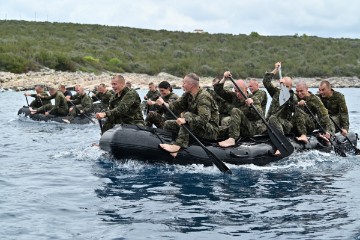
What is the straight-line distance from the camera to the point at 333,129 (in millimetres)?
14922

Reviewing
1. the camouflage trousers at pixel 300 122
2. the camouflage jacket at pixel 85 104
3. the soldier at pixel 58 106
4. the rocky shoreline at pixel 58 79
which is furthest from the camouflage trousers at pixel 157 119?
the rocky shoreline at pixel 58 79

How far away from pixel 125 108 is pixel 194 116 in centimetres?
183

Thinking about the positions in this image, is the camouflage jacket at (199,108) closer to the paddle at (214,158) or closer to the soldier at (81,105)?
the paddle at (214,158)

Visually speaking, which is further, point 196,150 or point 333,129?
point 333,129

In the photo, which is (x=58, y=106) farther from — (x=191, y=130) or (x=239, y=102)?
(x=191, y=130)

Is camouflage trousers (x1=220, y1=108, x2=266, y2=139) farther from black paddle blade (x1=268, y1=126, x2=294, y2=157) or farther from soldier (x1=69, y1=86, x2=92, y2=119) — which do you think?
soldier (x1=69, y1=86, x2=92, y2=119)

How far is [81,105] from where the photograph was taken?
76.1 feet

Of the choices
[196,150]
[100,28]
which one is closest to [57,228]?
[196,150]

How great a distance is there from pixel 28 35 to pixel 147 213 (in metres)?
65.2

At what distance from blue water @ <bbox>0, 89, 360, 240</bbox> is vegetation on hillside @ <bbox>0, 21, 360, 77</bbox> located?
3849cm

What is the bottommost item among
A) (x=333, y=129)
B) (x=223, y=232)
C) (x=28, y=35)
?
(x=223, y=232)

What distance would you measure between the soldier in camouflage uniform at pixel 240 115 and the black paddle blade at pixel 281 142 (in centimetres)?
52

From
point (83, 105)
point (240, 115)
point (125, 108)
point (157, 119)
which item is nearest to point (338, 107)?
point (240, 115)

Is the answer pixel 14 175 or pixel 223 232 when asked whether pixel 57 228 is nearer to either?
pixel 223 232
